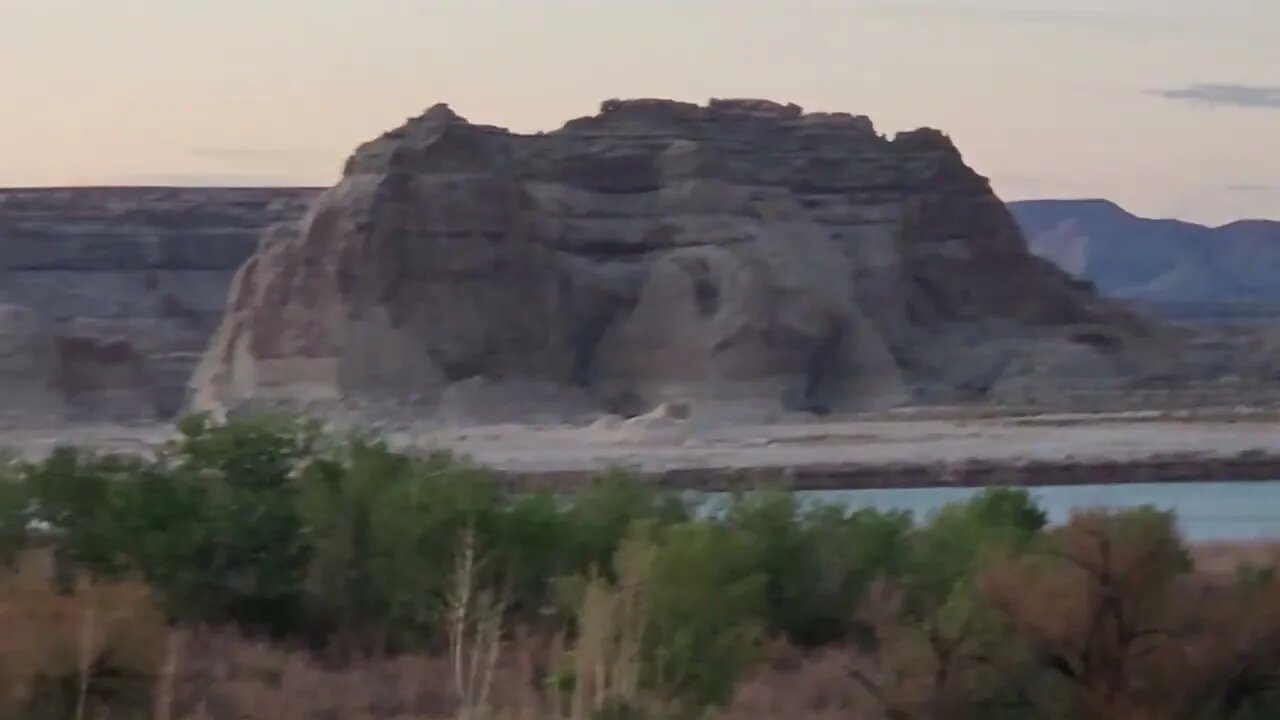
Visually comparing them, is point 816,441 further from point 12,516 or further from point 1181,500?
point 12,516

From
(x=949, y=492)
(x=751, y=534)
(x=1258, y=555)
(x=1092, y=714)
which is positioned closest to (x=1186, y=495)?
(x=949, y=492)

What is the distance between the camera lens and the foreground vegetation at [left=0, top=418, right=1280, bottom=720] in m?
13.1

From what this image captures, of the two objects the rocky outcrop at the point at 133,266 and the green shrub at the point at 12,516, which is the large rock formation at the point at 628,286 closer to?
the rocky outcrop at the point at 133,266

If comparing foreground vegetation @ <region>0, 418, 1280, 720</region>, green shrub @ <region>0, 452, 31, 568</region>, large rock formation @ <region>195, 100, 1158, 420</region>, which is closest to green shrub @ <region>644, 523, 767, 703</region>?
foreground vegetation @ <region>0, 418, 1280, 720</region>

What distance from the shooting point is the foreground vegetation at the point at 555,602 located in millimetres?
13070

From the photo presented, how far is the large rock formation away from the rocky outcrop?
11539 millimetres

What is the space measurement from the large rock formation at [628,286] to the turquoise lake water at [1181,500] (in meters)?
25.0

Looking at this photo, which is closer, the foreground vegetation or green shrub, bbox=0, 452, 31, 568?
the foreground vegetation

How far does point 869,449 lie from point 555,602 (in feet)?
144

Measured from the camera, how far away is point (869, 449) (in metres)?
61.2

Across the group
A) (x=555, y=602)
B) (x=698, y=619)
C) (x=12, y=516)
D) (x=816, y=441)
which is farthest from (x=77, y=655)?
(x=816, y=441)

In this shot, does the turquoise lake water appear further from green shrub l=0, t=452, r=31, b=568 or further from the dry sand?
green shrub l=0, t=452, r=31, b=568

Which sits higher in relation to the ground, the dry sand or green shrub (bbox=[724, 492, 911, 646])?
green shrub (bbox=[724, 492, 911, 646])

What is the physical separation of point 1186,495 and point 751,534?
3102 centimetres
